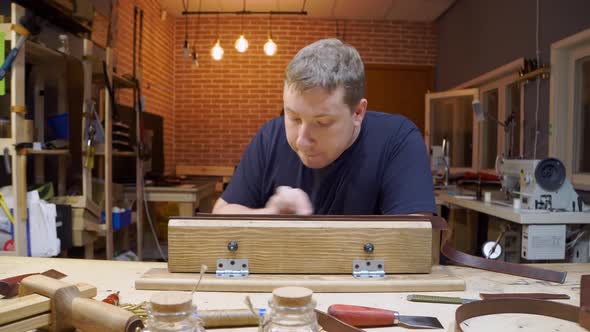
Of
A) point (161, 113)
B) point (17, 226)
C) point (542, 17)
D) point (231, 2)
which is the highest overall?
point (231, 2)

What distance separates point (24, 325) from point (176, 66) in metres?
6.42

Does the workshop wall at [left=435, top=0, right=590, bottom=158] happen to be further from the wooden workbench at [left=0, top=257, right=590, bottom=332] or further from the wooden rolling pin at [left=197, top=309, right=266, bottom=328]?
the wooden rolling pin at [left=197, top=309, right=266, bottom=328]

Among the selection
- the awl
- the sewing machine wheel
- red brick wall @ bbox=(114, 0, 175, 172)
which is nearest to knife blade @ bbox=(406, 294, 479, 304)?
the awl

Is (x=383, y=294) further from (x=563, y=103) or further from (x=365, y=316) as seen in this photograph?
(x=563, y=103)

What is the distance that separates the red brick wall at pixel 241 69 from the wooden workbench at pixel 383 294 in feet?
18.1

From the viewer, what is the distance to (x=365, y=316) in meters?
0.80

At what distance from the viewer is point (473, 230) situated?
13.3 ft

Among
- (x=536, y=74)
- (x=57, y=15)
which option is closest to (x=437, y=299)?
(x=57, y=15)

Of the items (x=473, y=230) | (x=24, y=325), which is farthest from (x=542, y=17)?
(x=24, y=325)

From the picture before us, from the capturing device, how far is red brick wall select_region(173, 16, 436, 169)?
660 cm

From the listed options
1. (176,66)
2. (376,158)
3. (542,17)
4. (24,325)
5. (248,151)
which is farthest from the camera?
(176,66)

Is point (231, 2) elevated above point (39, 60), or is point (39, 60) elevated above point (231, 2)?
point (231, 2)

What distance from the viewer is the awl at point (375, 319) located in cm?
80

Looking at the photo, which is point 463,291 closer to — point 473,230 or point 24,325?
point 24,325
